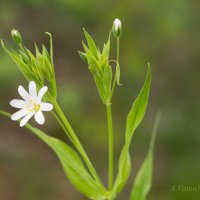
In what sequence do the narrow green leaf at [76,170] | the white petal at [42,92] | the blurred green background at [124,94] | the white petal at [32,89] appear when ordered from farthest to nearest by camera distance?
the blurred green background at [124,94]
the narrow green leaf at [76,170]
the white petal at [32,89]
the white petal at [42,92]

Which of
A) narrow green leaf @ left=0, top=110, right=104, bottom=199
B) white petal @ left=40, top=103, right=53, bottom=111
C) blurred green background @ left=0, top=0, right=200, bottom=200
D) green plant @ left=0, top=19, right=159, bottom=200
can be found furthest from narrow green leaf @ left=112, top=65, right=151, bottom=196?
blurred green background @ left=0, top=0, right=200, bottom=200

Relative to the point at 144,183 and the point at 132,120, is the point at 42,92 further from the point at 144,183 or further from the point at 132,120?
the point at 144,183

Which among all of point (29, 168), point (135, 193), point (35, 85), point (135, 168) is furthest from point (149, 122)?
point (35, 85)

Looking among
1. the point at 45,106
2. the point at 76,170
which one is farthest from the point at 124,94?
the point at 45,106

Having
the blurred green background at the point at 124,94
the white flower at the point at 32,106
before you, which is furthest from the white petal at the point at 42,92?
the blurred green background at the point at 124,94

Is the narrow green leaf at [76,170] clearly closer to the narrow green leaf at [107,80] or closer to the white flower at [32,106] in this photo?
the white flower at [32,106]

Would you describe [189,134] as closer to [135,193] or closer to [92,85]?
[92,85]

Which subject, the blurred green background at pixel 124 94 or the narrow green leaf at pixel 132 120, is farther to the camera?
the blurred green background at pixel 124 94
